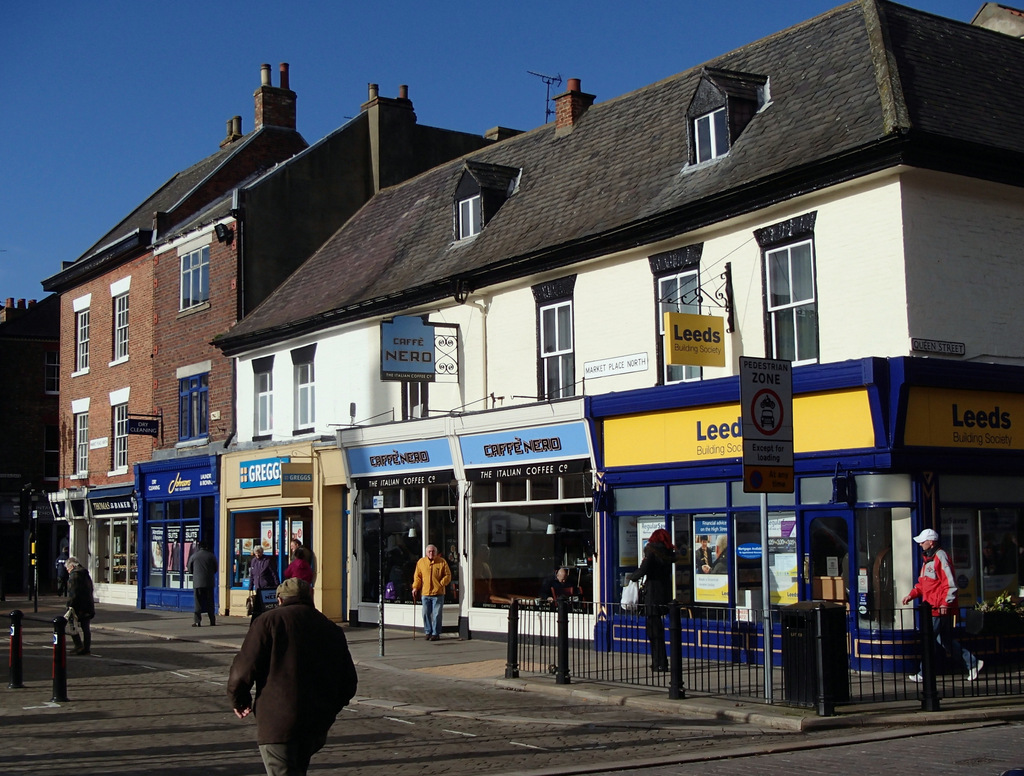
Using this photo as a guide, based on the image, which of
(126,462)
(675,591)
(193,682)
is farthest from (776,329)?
(126,462)

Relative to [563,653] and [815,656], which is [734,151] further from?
[815,656]

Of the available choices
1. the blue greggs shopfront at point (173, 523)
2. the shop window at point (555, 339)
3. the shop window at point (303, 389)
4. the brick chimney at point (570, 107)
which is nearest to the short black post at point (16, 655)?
the shop window at point (555, 339)

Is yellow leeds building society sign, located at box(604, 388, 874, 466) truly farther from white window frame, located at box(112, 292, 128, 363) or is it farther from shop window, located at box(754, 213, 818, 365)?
white window frame, located at box(112, 292, 128, 363)

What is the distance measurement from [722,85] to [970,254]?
15.4 ft

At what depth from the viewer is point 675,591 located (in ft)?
57.0

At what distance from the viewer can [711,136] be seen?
59.8 ft

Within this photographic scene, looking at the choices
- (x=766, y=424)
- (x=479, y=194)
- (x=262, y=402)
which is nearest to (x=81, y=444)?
(x=262, y=402)

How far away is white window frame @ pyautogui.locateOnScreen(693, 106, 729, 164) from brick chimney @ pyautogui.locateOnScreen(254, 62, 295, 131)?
1780cm

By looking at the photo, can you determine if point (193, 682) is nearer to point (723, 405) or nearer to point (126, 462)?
point (723, 405)

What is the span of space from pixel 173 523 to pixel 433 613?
39.1 ft

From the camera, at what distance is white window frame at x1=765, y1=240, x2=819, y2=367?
15.8 meters

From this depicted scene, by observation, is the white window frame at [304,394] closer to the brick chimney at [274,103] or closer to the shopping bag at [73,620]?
the shopping bag at [73,620]

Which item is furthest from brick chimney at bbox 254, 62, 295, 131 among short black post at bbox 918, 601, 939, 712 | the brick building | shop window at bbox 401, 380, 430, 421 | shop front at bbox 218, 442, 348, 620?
short black post at bbox 918, 601, 939, 712

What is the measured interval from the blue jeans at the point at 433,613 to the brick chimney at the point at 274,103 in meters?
17.6
